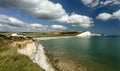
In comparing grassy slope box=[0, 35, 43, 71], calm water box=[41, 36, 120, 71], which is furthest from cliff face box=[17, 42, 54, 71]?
calm water box=[41, 36, 120, 71]

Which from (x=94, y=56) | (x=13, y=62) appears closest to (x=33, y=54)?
(x=13, y=62)

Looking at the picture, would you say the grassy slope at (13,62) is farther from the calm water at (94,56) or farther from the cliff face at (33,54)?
the calm water at (94,56)

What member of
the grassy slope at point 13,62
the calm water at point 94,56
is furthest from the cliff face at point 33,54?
the calm water at point 94,56

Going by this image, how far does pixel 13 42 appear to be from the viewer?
3491cm

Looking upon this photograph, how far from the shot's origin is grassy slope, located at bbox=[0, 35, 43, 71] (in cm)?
2646

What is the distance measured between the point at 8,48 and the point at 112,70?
84.1 feet

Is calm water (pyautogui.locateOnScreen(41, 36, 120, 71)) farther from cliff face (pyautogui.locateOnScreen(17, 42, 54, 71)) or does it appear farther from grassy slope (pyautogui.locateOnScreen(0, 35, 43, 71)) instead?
grassy slope (pyautogui.locateOnScreen(0, 35, 43, 71))

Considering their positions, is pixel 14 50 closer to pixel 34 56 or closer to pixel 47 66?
pixel 34 56

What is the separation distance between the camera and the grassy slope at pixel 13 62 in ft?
86.8

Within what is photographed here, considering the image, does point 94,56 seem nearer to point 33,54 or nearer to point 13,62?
point 33,54

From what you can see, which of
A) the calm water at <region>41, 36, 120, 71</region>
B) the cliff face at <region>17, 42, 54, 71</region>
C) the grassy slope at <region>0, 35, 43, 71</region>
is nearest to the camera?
the grassy slope at <region>0, 35, 43, 71</region>

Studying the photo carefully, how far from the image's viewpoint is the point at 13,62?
28.1 m

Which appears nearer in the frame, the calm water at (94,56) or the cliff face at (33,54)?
the cliff face at (33,54)

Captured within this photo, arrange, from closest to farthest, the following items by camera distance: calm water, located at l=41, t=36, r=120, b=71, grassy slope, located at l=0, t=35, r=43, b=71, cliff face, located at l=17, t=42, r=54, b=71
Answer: grassy slope, located at l=0, t=35, r=43, b=71
cliff face, located at l=17, t=42, r=54, b=71
calm water, located at l=41, t=36, r=120, b=71
